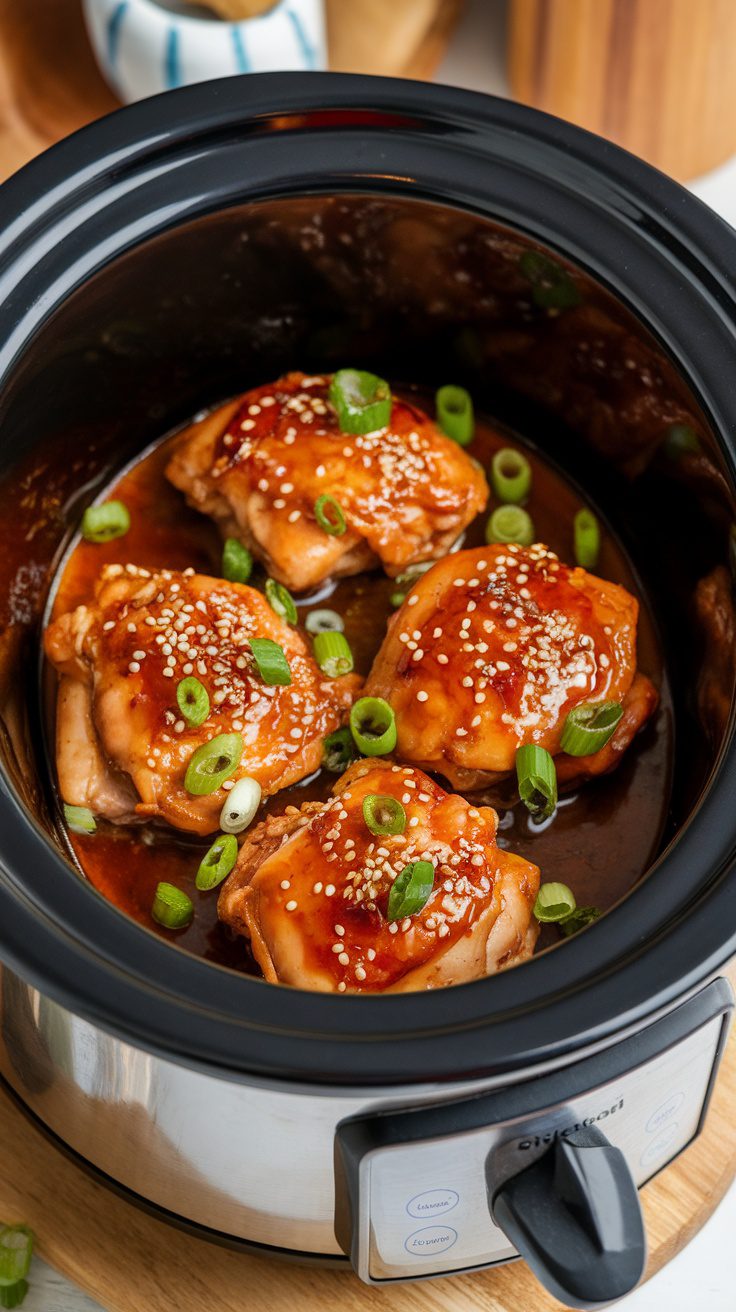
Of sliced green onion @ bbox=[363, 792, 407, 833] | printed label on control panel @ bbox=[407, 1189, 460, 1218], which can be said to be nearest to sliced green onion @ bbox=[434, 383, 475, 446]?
sliced green onion @ bbox=[363, 792, 407, 833]

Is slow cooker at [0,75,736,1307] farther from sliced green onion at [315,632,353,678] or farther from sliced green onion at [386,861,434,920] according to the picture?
sliced green onion at [315,632,353,678]

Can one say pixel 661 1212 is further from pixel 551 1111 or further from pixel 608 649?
pixel 608 649

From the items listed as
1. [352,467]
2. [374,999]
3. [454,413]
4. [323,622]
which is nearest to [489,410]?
[454,413]

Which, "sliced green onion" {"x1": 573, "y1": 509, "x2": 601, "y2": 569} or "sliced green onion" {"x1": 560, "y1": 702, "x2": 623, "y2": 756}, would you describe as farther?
"sliced green onion" {"x1": 573, "y1": 509, "x2": 601, "y2": 569}

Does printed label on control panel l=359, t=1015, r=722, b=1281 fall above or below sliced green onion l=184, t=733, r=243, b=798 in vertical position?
below

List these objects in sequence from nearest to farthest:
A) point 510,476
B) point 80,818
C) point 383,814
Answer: point 383,814 → point 80,818 → point 510,476

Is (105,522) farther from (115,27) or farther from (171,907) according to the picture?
(115,27)

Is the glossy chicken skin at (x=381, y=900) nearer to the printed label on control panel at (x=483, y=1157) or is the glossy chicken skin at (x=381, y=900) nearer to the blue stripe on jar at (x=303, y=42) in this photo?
the printed label on control panel at (x=483, y=1157)
